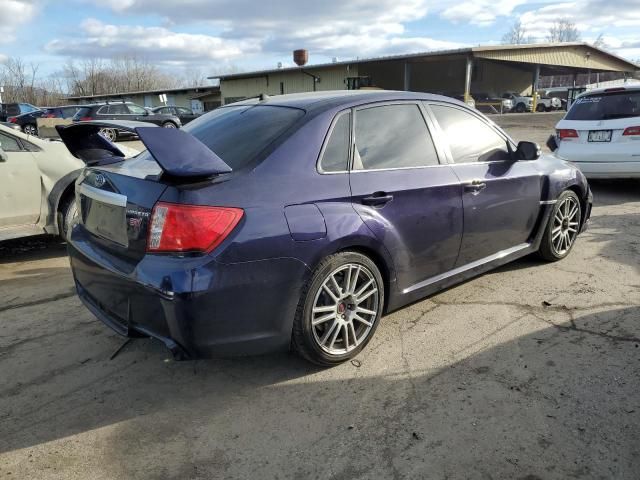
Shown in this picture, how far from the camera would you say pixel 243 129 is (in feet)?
10.5

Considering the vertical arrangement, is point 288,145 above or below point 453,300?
above

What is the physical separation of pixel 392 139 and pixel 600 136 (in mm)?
5732

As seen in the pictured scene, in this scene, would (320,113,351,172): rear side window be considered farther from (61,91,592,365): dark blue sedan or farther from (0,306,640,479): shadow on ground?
(0,306,640,479): shadow on ground

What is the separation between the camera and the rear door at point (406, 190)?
125 inches

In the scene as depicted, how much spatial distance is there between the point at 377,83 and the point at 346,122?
41457 millimetres

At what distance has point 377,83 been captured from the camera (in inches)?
1673

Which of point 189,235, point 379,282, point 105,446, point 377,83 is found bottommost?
point 105,446

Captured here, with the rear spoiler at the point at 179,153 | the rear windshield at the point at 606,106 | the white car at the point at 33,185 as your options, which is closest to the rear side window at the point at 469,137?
the rear spoiler at the point at 179,153

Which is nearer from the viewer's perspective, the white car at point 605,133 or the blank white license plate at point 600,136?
the white car at point 605,133

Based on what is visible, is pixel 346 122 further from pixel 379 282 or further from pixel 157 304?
pixel 157 304

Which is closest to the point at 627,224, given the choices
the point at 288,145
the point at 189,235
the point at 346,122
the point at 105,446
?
the point at 346,122

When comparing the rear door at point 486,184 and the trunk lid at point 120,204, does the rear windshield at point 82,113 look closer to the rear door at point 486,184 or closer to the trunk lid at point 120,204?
the trunk lid at point 120,204

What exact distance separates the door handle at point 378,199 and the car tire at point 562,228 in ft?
7.29

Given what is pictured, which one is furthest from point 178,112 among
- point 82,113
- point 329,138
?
point 329,138
